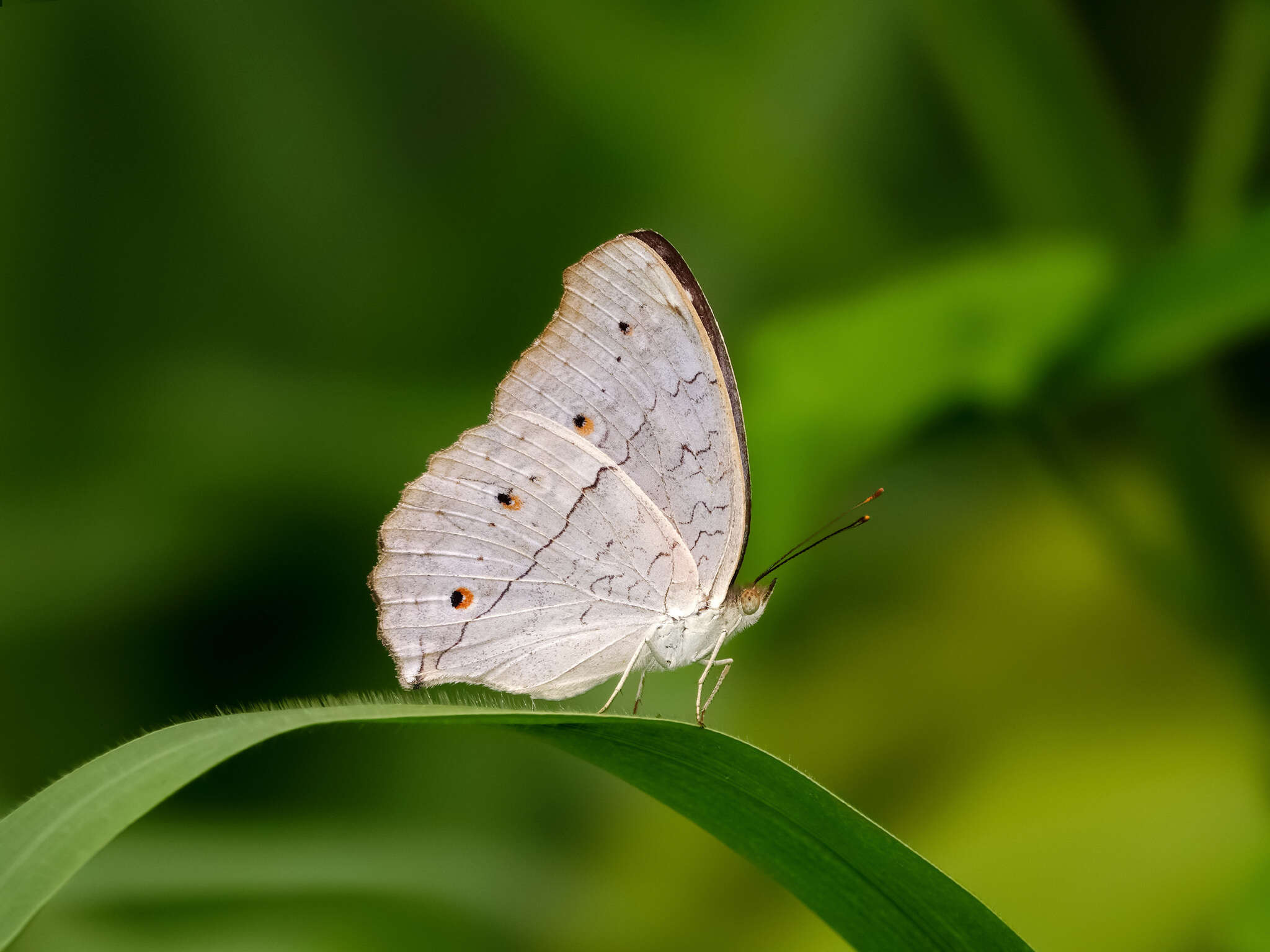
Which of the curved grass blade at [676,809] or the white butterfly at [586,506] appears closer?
the curved grass blade at [676,809]

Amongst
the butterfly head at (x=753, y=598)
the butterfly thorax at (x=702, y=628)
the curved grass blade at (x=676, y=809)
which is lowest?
the curved grass blade at (x=676, y=809)

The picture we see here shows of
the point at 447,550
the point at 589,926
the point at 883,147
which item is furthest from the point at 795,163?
the point at 589,926

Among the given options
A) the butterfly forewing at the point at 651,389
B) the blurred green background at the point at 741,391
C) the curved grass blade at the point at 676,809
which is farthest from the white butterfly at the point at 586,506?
the curved grass blade at the point at 676,809

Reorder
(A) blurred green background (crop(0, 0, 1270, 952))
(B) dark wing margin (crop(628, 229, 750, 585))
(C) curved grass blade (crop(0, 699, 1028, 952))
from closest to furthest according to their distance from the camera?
(C) curved grass blade (crop(0, 699, 1028, 952)) → (B) dark wing margin (crop(628, 229, 750, 585)) → (A) blurred green background (crop(0, 0, 1270, 952))

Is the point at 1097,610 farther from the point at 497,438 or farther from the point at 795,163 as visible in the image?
the point at 497,438

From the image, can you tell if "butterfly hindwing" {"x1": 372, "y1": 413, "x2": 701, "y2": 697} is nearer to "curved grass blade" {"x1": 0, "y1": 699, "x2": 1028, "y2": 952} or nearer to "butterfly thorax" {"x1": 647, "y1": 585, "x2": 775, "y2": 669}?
"butterfly thorax" {"x1": 647, "y1": 585, "x2": 775, "y2": 669}

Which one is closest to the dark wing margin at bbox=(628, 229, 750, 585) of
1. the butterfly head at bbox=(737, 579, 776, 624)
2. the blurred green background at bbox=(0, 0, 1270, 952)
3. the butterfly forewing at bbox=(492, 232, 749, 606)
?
the butterfly forewing at bbox=(492, 232, 749, 606)

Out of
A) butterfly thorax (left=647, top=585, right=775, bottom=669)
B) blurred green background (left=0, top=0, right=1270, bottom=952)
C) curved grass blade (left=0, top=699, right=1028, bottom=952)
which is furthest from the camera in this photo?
blurred green background (left=0, top=0, right=1270, bottom=952)

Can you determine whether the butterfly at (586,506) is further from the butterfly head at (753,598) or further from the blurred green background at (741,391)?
the blurred green background at (741,391)
